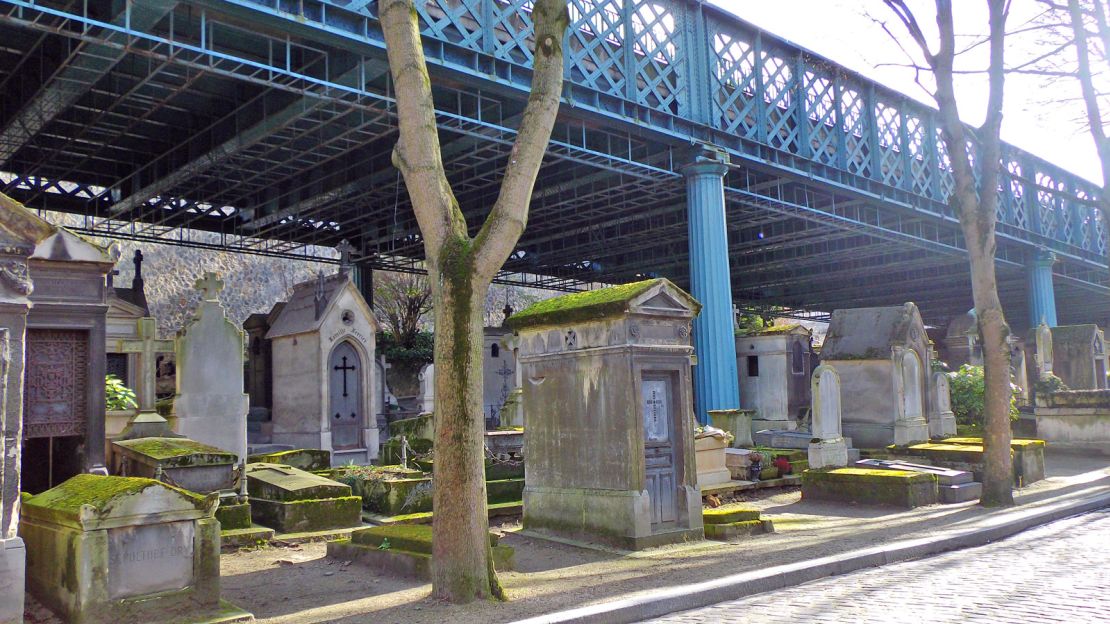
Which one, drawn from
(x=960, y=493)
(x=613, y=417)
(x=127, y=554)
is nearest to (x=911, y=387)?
(x=960, y=493)

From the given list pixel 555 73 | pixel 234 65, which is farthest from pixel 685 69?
pixel 555 73

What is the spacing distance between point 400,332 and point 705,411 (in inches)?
749

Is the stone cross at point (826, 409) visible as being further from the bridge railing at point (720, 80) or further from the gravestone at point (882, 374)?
the bridge railing at point (720, 80)

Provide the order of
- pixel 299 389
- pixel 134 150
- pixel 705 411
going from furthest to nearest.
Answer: pixel 134 150 < pixel 705 411 < pixel 299 389

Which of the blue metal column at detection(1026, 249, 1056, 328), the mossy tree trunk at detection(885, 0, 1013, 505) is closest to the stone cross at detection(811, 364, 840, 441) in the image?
the mossy tree trunk at detection(885, 0, 1013, 505)

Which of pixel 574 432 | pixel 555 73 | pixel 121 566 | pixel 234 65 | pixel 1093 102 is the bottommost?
pixel 121 566

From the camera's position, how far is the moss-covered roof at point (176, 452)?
862cm

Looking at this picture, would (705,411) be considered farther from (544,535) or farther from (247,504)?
(247,504)

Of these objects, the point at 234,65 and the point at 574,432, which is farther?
the point at 234,65

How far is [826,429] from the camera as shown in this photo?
15344mm

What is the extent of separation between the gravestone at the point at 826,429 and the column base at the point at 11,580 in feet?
41.4

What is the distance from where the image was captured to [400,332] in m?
37.4

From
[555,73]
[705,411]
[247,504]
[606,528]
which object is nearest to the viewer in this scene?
[555,73]

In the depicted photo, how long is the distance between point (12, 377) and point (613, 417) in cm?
543
